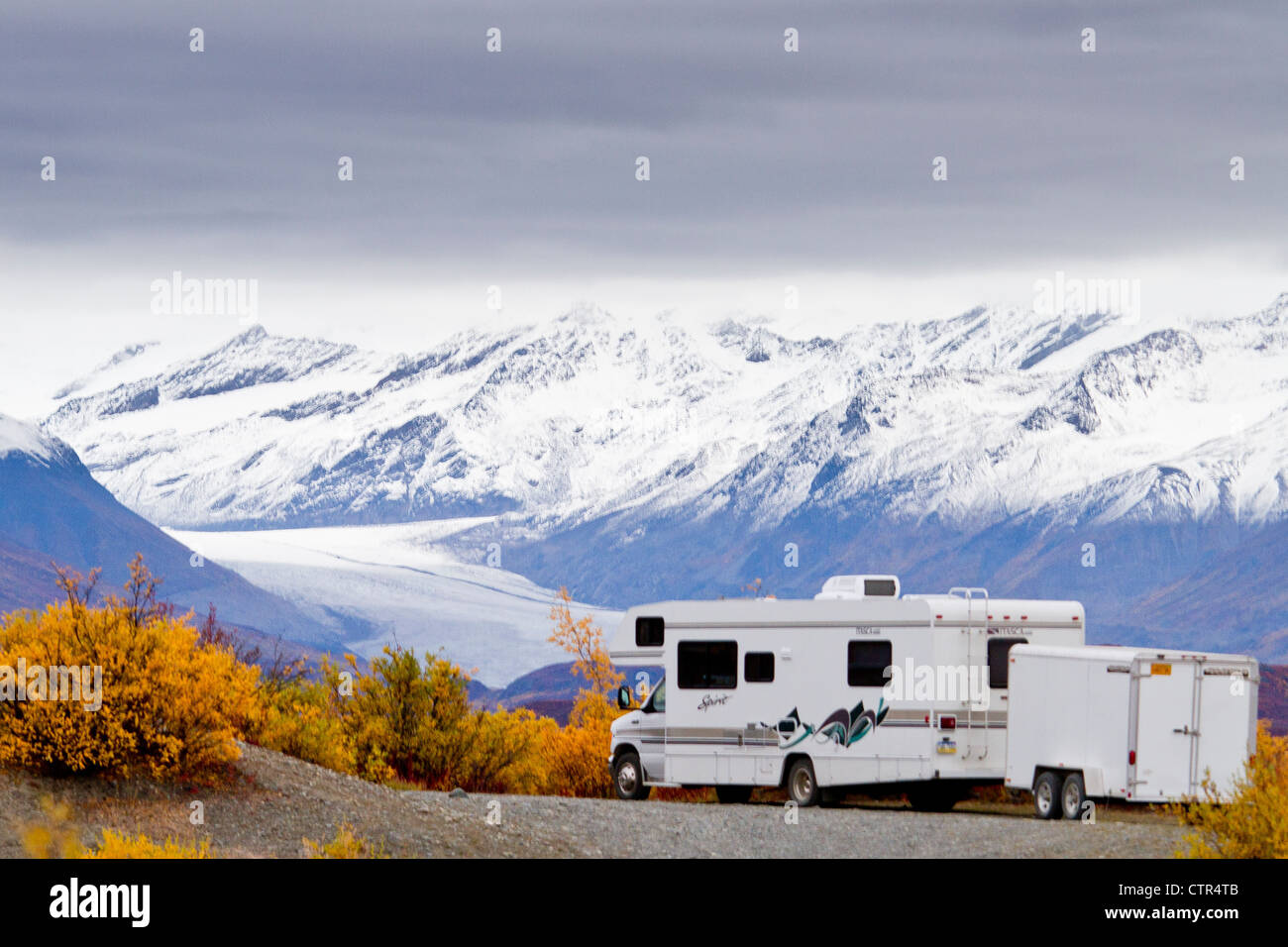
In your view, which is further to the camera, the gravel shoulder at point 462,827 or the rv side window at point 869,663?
the rv side window at point 869,663

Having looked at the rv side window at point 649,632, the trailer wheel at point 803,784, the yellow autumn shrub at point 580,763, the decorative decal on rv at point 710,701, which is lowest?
the yellow autumn shrub at point 580,763

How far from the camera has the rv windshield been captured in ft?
94.9

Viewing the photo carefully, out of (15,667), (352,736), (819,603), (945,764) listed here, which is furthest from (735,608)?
(15,667)

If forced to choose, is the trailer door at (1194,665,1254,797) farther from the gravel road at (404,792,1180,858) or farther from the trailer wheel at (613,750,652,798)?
the trailer wheel at (613,750,652,798)

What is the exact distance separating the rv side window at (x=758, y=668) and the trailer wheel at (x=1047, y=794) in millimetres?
4201

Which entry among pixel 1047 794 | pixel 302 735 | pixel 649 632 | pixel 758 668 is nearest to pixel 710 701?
pixel 758 668

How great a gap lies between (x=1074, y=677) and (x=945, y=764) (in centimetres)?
247

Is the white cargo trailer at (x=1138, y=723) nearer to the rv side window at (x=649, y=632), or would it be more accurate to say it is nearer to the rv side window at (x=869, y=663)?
the rv side window at (x=869, y=663)

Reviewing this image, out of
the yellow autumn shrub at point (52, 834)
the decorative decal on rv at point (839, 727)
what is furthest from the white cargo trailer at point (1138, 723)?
the yellow autumn shrub at point (52, 834)

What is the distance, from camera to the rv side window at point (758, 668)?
27.6 meters

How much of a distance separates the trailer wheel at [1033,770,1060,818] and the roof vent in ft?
11.9

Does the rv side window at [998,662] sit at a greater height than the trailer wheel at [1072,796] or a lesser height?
greater
